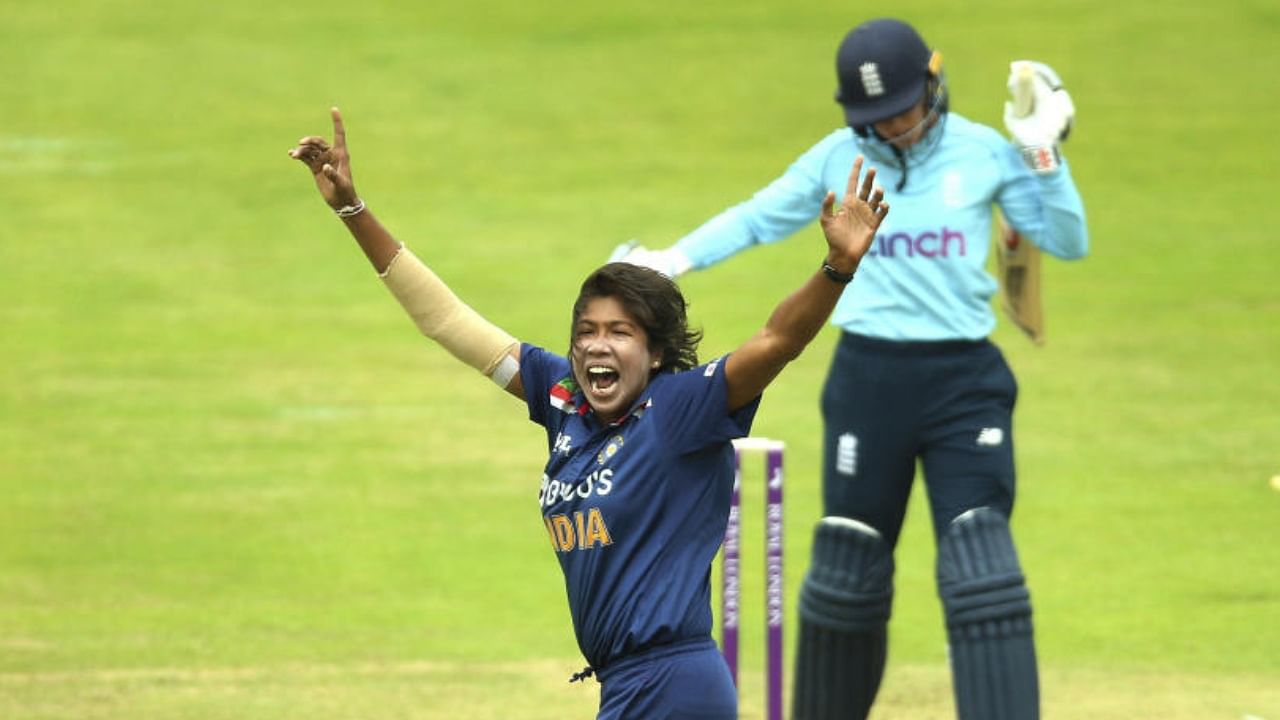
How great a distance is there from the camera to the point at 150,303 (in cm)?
1370

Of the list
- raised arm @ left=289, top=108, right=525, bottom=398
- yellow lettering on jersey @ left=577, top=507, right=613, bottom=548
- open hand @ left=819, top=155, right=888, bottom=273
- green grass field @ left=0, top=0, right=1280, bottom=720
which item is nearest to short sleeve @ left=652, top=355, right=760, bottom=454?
yellow lettering on jersey @ left=577, top=507, right=613, bottom=548

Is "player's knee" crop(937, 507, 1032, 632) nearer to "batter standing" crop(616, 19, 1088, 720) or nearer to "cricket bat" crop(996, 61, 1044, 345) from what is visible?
"batter standing" crop(616, 19, 1088, 720)

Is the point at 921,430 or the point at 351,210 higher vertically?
the point at 351,210

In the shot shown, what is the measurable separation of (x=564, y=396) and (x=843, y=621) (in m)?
2.06

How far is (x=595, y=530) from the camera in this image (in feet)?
16.4

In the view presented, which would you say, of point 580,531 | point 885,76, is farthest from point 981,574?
point 580,531

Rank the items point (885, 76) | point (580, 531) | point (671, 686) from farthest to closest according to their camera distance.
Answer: point (885, 76) < point (580, 531) < point (671, 686)

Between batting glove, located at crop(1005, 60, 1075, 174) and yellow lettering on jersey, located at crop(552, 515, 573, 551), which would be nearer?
yellow lettering on jersey, located at crop(552, 515, 573, 551)

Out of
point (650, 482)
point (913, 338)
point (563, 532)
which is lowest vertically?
point (563, 532)

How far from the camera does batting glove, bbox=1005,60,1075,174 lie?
6906mm

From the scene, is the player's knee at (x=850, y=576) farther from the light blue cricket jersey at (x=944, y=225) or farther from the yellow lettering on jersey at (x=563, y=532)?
the yellow lettering on jersey at (x=563, y=532)

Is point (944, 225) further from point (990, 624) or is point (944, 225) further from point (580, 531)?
point (580, 531)

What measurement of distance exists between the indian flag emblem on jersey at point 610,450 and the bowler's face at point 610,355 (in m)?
0.06

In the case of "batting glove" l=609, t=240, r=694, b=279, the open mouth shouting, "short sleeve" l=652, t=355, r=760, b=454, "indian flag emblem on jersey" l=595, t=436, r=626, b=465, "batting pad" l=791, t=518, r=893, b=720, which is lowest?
"batting pad" l=791, t=518, r=893, b=720
